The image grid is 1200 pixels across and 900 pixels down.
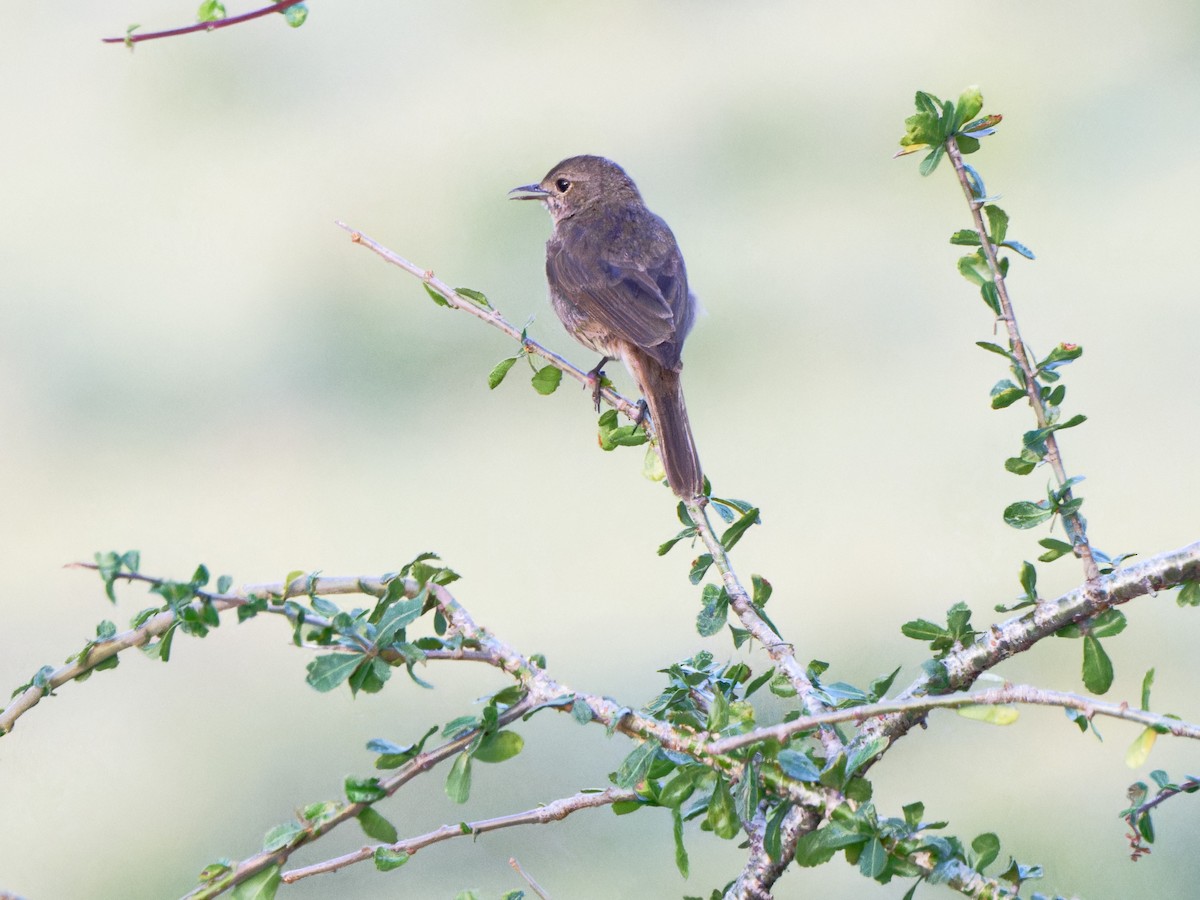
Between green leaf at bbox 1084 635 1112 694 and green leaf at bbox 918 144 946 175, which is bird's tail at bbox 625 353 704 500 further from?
green leaf at bbox 1084 635 1112 694

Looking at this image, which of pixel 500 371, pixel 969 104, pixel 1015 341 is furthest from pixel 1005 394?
pixel 500 371

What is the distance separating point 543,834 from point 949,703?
2360mm

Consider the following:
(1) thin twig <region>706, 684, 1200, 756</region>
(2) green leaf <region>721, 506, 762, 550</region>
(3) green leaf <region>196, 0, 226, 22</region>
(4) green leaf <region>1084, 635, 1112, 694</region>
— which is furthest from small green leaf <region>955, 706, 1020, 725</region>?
(3) green leaf <region>196, 0, 226, 22</region>

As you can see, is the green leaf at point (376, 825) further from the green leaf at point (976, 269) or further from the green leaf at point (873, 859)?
the green leaf at point (976, 269)

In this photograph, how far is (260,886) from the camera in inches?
40.2

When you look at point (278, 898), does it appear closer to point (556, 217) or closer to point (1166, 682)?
point (556, 217)

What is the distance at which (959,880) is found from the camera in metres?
1.00

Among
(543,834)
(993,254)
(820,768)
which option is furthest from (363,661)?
(543,834)

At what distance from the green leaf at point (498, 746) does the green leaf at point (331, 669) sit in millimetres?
118

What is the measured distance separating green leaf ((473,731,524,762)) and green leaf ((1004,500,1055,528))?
0.46m

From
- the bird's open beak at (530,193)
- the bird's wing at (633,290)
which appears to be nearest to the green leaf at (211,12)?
the bird's wing at (633,290)

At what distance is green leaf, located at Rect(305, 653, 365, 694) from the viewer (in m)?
1.03

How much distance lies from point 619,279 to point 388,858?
189cm

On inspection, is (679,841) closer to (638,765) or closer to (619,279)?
(638,765)
